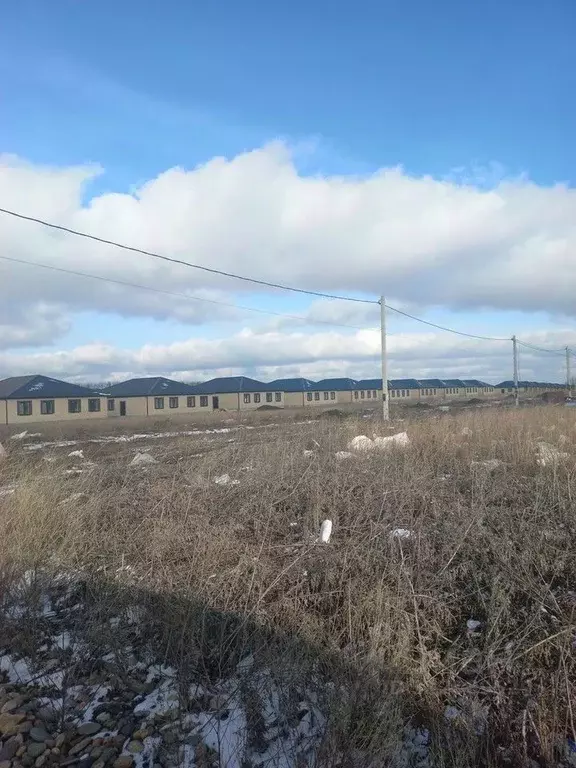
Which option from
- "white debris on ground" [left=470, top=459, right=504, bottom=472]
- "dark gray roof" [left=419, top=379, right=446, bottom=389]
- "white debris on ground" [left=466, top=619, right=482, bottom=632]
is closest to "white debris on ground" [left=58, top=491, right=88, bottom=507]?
"white debris on ground" [left=466, top=619, right=482, bottom=632]

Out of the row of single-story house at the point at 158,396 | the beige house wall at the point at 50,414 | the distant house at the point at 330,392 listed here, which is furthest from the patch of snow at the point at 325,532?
the distant house at the point at 330,392

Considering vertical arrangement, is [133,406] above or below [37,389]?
below

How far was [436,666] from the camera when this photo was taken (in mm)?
3049

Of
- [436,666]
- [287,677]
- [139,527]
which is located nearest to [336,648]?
[287,677]

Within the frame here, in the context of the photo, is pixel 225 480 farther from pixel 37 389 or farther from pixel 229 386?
pixel 229 386

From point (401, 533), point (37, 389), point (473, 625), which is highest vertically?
point (37, 389)

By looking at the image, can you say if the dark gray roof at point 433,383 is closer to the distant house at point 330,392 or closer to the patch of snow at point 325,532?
the distant house at point 330,392

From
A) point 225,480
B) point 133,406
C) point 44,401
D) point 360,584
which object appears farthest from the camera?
point 133,406

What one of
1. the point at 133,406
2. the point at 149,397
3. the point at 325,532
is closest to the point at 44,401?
the point at 133,406

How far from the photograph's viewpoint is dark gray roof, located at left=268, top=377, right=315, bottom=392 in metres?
74.2

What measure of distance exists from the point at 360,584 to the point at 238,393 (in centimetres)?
6305

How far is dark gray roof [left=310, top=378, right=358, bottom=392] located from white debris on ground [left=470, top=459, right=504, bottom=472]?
70672 millimetres

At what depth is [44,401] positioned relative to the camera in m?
46.6

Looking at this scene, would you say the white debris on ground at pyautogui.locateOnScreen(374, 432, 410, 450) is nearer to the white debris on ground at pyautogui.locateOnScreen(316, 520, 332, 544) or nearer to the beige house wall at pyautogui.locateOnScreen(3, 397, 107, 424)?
the white debris on ground at pyautogui.locateOnScreen(316, 520, 332, 544)
